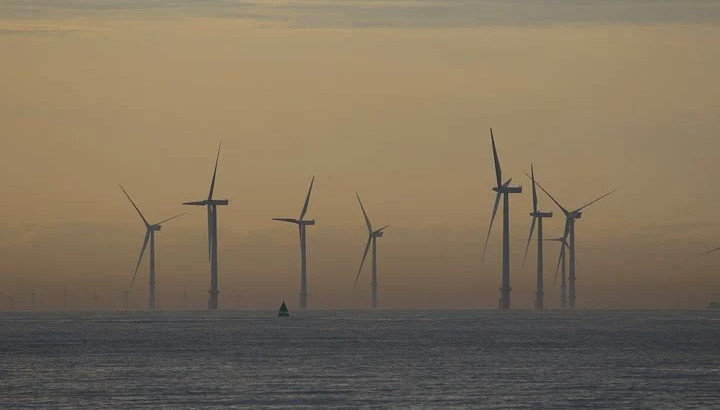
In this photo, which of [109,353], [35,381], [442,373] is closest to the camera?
[35,381]

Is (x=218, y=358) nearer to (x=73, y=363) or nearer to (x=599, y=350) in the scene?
(x=73, y=363)

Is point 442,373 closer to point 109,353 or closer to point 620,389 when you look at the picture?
point 620,389

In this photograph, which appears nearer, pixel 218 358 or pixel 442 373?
pixel 442 373

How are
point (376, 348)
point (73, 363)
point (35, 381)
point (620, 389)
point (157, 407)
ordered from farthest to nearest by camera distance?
point (376, 348), point (73, 363), point (35, 381), point (620, 389), point (157, 407)

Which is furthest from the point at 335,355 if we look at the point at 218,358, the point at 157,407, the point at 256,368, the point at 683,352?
the point at 157,407

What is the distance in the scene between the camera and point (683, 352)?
18412cm

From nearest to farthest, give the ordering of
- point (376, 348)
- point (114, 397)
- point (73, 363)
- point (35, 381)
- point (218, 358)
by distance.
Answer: point (114, 397), point (35, 381), point (73, 363), point (218, 358), point (376, 348)

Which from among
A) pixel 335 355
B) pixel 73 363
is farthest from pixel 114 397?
pixel 335 355

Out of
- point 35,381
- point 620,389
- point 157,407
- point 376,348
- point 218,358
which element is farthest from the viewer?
point 376,348

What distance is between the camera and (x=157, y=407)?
98438 mm

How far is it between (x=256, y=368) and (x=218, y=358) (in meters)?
20.9

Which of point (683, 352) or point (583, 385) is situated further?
point (683, 352)

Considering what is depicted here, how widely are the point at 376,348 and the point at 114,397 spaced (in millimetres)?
89393

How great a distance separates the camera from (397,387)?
11688 cm
